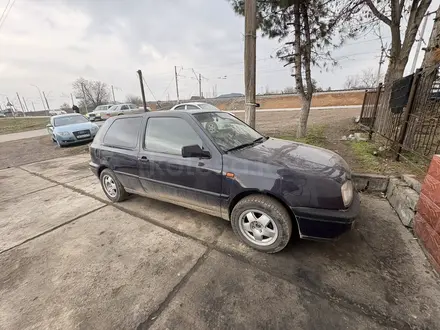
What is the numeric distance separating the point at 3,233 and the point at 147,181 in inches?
90.2

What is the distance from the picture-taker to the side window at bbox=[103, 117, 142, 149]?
10.5ft

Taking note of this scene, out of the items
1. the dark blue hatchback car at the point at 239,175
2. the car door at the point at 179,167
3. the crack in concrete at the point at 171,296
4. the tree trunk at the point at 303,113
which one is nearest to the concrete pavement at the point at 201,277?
the crack in concrete at the point at 171,296

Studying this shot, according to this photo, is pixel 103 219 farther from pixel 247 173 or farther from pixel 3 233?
pixel 247 173

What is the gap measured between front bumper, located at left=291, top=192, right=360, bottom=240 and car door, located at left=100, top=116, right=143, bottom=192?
240 cm

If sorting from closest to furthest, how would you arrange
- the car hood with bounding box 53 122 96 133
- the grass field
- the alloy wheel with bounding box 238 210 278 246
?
1. the alloy wheel with bounding box 238 210 278 246
2. the car hood with bounding box 53 122 96 133
3. the grass field

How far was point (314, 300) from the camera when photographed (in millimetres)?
1826

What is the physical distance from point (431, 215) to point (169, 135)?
3143 mm

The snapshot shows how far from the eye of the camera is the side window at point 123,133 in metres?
3.20

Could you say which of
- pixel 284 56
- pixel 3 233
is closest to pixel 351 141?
pixel 284 56

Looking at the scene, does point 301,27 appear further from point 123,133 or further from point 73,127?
point 73,127

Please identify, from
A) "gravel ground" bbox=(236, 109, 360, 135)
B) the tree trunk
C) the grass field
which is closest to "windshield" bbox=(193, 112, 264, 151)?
the tree trunk

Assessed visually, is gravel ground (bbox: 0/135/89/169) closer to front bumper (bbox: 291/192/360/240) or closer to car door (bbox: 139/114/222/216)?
car door (bbox: 139/114/222/216)

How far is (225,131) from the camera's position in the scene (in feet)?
9.39

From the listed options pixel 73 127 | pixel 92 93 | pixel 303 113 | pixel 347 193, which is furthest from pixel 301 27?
pixel 92 93
